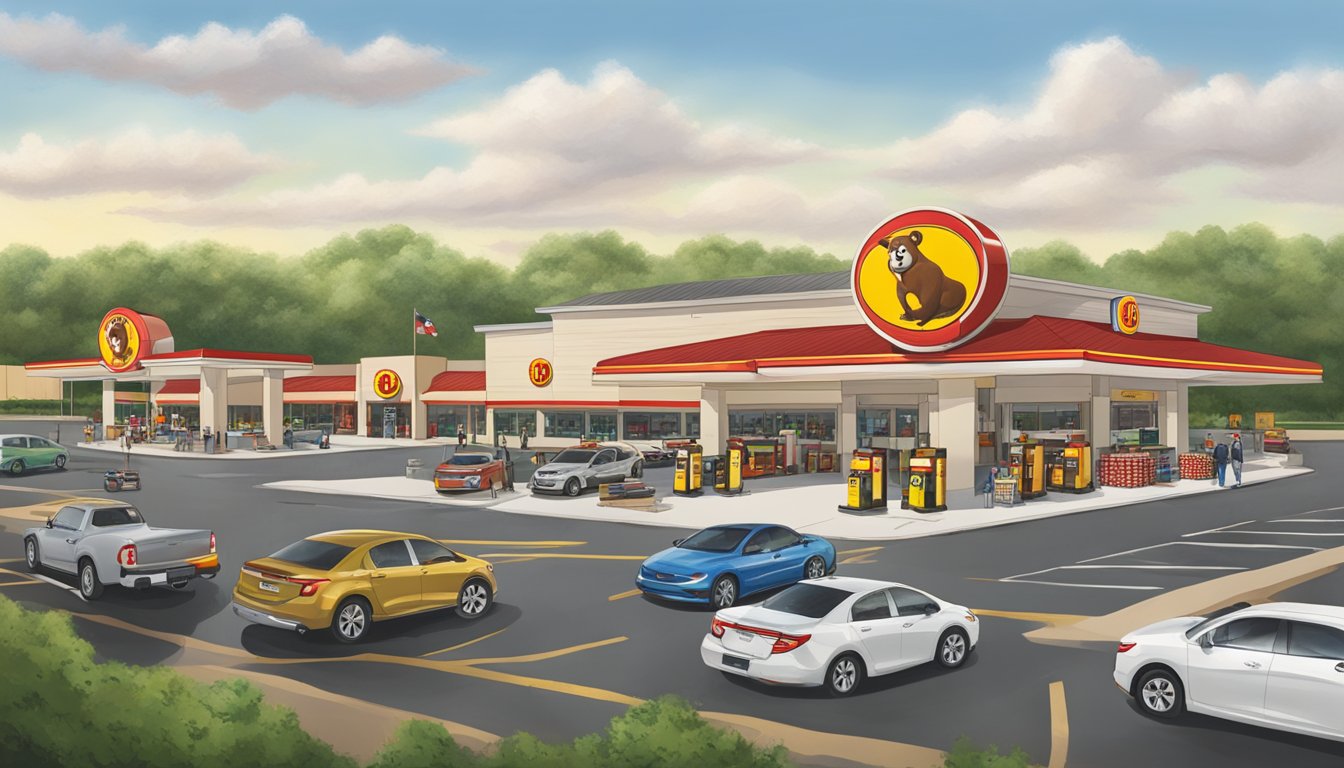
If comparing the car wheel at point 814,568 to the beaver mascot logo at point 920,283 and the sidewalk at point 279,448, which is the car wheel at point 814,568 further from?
the sidewalk at point 279,448

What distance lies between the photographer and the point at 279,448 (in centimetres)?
6106

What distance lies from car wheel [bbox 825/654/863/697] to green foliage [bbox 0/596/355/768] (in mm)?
6163

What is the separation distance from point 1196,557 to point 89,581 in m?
22.6

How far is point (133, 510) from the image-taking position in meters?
18.8

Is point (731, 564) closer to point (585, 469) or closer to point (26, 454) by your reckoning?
point (585, 469)

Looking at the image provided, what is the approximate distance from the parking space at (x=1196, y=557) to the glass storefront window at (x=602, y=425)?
36.5 m

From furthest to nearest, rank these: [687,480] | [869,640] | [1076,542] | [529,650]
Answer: [687,480] → [1076,542] → [529,650] → [869,640]

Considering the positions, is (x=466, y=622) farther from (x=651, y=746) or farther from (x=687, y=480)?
(x=687, y=480)

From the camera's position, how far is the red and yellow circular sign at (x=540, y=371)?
59.6 m

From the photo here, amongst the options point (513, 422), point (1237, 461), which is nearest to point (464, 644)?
point (1237, 461)

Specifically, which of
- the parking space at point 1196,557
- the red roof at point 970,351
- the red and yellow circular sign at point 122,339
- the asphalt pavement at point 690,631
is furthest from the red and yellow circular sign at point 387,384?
the parking space at point 1196,557

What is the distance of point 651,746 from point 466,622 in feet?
28.2

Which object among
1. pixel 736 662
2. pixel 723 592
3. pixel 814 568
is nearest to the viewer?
pixel 736 662

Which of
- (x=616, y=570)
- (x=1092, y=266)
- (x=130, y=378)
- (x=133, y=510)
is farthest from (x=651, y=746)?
(x=1092, y=266)
